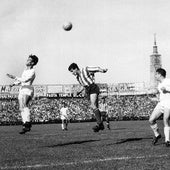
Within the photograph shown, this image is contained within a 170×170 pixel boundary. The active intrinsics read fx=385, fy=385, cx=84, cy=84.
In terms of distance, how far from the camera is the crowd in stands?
2096 inches

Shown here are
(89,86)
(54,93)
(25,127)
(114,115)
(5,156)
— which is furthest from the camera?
(54,93)

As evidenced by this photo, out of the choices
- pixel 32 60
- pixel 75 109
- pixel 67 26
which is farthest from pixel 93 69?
pixel 75 109

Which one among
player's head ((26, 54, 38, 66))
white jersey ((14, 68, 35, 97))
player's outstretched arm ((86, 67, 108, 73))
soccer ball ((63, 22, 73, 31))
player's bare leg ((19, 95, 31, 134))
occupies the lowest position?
player's bare leg ((19, 95, 31, 134))

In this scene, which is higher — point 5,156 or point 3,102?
point 3,102

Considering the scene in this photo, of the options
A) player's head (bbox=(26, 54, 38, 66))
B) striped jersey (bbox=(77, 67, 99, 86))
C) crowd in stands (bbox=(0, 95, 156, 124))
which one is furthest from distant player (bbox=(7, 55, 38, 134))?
crowd in stands (bbox=(0, 95, 156, 124))

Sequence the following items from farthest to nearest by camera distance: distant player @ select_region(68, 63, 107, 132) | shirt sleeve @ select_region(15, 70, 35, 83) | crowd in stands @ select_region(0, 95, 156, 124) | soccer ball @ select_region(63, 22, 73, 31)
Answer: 1. crowd in stands @ select_region(0, 95, 156, 124)
2. soccer ball @ select_region(63, 22, 73, 31)
3. distant player @ select_region(68, 63, 107, 132)
4. shirt sleeve @ select_region(15, 70, 35, 83)

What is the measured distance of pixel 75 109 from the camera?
5753cm

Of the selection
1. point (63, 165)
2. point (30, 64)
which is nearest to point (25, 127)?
point (30, 64)

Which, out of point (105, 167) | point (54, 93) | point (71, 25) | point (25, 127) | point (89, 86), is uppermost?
point (54, 93)

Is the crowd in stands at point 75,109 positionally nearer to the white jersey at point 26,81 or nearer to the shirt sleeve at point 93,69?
the white jersey at point 26,81

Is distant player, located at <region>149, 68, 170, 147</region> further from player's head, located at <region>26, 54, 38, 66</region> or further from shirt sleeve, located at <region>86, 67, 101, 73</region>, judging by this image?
player's head, located at <region>26, 54, 38, 66</region>

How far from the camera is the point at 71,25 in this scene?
15664mm

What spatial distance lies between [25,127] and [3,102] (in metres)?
45.5

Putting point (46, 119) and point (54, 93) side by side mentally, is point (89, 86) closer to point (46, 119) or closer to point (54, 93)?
point (46, 119)
